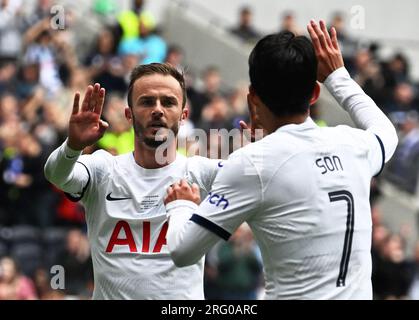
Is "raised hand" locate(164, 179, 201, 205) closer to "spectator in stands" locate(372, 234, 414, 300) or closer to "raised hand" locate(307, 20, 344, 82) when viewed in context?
"raised hand" locate(307, 20, 344, 82)

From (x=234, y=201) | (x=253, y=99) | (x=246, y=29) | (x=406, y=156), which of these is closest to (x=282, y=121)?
(x=253, y=99)

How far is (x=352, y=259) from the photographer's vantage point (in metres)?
5.18

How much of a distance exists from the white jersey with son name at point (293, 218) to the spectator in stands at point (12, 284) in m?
8.37

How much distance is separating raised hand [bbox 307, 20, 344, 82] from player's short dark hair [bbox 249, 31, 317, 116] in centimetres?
34

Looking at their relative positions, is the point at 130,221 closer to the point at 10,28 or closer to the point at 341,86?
the point at 341,86

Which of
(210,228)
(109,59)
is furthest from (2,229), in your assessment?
(210,228)

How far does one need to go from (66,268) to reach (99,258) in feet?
23.7

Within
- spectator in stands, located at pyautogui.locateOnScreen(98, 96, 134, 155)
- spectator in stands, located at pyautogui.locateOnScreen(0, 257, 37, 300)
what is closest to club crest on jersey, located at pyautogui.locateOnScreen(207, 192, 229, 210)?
spectator in stands, located at pyautogui.locateOnScreen(98, 96, 134, 155)

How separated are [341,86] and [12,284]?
8.43 metres

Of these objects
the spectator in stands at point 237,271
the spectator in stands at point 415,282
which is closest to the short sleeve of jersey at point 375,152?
the spectator in stands at point 237,271

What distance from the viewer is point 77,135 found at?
6.16 meters

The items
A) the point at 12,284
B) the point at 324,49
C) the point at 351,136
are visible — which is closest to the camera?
the point at 351,136

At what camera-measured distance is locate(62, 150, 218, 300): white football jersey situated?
6473 millimetres
